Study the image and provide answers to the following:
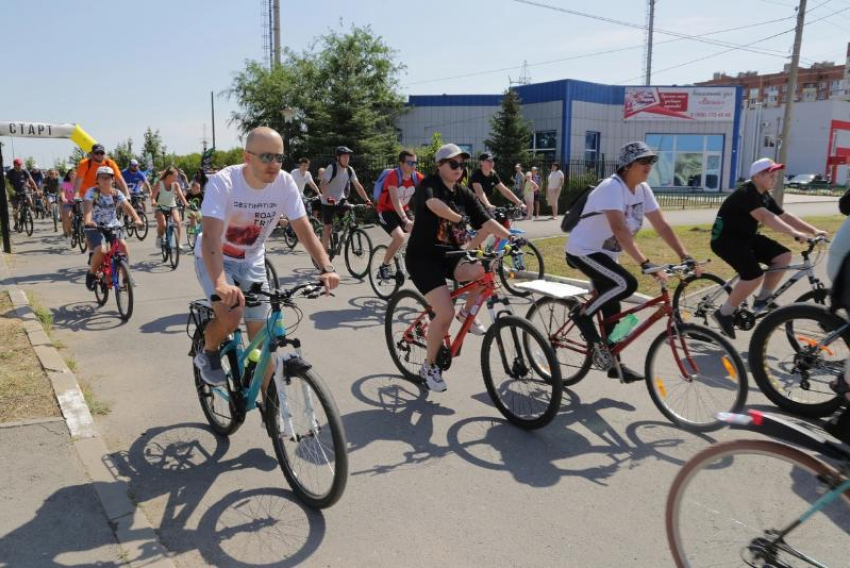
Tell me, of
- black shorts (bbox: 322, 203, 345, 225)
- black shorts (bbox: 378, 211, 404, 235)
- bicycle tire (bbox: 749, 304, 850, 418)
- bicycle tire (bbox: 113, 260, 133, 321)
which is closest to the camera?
bicycle tire (bbox: 749, 304, 850, 418)

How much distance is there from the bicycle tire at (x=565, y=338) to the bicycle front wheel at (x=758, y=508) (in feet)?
8.57

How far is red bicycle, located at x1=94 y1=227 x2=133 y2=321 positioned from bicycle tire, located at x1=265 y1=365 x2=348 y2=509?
199 inches

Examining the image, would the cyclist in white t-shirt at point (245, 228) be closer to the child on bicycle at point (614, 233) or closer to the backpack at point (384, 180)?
the child on bicycle at point (614, 233)

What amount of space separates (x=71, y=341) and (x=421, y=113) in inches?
1253

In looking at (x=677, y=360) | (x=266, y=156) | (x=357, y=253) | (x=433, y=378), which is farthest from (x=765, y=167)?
(x=357, y=253)

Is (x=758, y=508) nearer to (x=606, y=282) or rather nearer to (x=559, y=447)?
(x=559, y=447)

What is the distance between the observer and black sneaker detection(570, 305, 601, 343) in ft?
17.0

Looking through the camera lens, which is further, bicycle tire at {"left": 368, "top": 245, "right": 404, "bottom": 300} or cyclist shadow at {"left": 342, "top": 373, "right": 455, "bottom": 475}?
bicycle tire at {"left": 368, "top": 245, "right": 404, "bottom": 300}

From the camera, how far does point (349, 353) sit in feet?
22.3

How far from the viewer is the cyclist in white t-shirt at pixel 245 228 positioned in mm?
3918

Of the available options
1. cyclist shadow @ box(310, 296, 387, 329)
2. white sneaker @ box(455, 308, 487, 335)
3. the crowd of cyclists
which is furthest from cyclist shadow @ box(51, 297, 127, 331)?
white sneaker @ box(455, 308, 487, 335)

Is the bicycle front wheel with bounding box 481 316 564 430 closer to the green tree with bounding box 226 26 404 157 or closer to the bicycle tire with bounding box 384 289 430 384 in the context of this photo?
the bicycle tire with bounding box 384 289 430 384

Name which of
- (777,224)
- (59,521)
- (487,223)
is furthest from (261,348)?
(777,224)

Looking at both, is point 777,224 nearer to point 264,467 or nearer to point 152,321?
point 264,467
